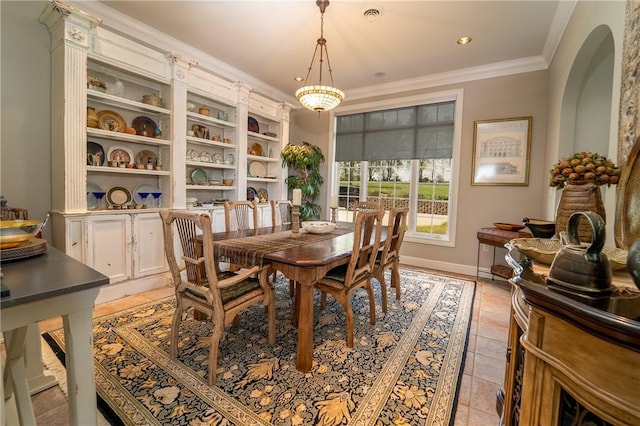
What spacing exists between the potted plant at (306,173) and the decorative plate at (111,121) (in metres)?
2.31

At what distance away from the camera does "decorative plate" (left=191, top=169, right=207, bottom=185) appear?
399cm

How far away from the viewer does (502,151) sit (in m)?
3.81

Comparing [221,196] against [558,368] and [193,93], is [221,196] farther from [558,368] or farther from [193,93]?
[558,368]

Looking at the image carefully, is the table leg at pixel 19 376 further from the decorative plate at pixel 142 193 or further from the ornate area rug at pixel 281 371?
the decorative plate at pixel 142 193

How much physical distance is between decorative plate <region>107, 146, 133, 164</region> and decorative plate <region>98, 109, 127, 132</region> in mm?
216

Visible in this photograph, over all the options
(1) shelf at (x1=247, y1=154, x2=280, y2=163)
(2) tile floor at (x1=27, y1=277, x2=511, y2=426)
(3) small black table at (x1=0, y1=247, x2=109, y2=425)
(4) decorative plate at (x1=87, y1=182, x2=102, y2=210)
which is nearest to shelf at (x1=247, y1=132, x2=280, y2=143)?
(1) shelf at (x1=247, y1=154, x2=280, y2=163)

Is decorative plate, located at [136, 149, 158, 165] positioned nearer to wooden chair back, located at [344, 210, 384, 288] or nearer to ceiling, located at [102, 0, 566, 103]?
ceiling, located at [102, 0, 566, 103]

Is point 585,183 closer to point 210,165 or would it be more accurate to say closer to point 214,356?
point 214,356

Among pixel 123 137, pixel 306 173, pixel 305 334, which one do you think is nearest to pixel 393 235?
pixel 305 334

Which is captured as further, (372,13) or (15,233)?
(372,13)

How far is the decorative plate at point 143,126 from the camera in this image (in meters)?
3.35

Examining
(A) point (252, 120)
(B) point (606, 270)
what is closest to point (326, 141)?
(A) point (252, 120)

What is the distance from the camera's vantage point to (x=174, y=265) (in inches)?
72.2

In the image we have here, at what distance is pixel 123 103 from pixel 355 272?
Answer: 9.86ft
